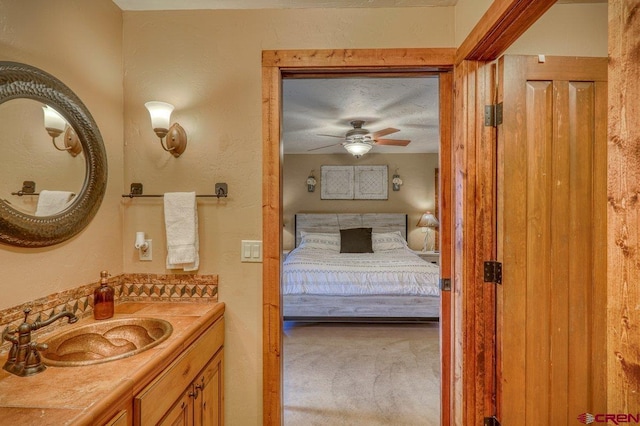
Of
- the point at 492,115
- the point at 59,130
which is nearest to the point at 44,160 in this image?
the point at 59,130

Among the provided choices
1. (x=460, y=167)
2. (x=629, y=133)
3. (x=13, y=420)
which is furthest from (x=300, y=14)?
(x=13, y=420)

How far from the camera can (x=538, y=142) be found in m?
1.51

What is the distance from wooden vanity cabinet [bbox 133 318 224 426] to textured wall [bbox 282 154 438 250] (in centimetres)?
437

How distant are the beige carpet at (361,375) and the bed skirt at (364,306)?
158 mm

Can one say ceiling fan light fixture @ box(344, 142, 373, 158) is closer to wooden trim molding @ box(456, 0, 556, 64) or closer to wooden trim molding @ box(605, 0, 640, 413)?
wooden trim molding @ box(456, 0, 556, 64)

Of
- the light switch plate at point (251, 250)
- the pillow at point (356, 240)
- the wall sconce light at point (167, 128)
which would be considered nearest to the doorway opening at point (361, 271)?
the pillow at point (356, 240)

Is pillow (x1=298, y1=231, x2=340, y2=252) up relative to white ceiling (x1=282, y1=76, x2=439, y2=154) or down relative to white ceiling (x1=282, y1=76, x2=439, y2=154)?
→ down

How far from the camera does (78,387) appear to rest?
0.94 metres

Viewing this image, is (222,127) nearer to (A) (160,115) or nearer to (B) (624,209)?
(A) (160,115)

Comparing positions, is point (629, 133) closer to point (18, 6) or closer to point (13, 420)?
point (13, 420)

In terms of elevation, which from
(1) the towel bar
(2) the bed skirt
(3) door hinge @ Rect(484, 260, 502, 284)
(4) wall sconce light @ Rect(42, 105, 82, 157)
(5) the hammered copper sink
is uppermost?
(4) wall sconce light @ Rect(42, 105, 82, 157)

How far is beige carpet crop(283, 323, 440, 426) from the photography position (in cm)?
228

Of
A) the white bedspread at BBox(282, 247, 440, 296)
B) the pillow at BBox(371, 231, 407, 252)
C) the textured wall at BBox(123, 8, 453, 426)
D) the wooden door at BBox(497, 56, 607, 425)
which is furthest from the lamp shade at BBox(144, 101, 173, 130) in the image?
the pillow at BBox(371, 231, 407, 252)

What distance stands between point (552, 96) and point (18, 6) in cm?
230
